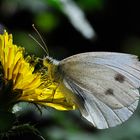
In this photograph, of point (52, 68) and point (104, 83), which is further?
point (104, 83)

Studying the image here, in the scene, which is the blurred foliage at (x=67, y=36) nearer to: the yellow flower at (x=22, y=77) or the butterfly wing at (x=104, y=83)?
the yellow flower at (x=22, y=77)

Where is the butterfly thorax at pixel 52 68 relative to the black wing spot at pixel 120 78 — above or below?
above


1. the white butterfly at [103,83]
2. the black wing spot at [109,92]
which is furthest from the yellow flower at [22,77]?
the black wing spot at [109,92]

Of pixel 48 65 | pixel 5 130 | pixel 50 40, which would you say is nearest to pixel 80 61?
pixel 48 65

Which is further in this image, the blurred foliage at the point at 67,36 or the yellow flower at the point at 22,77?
the blurred foliage at the point at 67,36

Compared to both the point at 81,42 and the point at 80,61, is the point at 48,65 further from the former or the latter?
the point at 81,42

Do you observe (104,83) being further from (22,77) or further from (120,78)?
(22,77)

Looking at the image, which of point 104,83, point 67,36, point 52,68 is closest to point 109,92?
point 104,83
